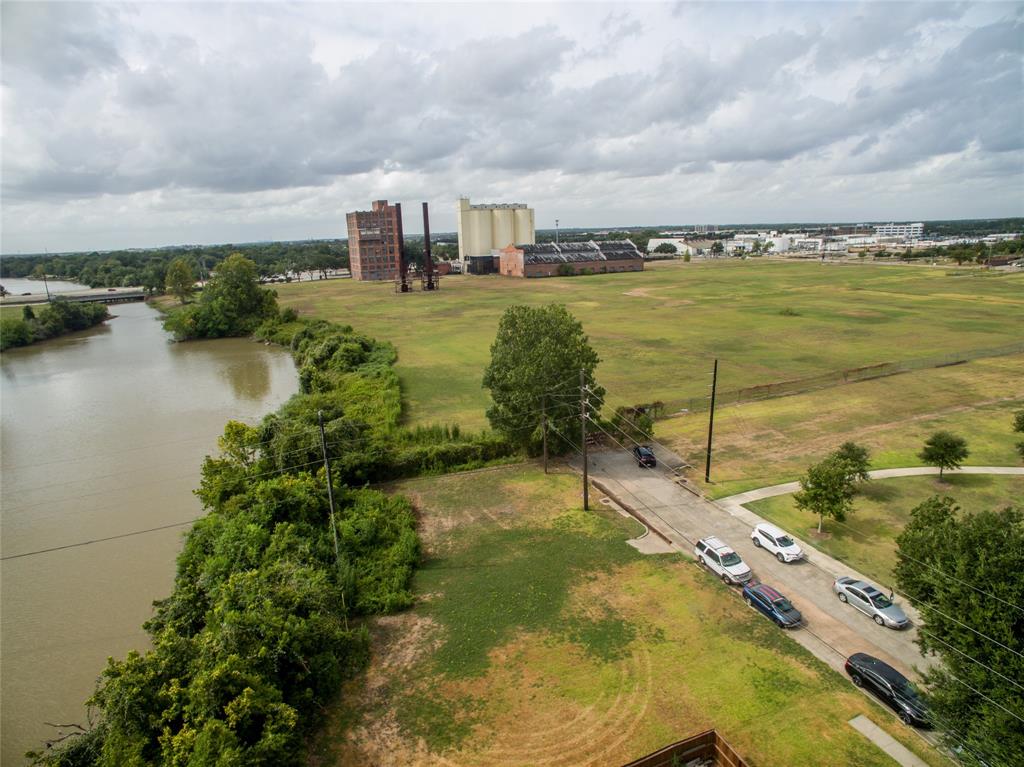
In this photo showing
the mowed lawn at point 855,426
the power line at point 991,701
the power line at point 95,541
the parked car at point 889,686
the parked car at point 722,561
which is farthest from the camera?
the mowed lawn at point 855,426

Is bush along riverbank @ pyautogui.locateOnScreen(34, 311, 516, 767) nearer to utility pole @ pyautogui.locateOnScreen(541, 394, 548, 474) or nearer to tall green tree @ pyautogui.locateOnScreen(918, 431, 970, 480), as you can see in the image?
utility pole @ pyautogui.locateOnScreen(541, 394, 548, 474)

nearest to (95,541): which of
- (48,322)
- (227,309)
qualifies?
(227,309)

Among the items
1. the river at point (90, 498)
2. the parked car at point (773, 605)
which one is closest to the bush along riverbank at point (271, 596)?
the river at point (90, 498)

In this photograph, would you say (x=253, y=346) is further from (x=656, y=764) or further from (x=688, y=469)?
(x=656, y=764)

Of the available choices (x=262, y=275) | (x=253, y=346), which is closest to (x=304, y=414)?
(x=253, y=346)

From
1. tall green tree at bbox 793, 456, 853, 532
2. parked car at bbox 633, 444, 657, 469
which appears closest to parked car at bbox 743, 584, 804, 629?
tall green tree at bbox 793, 456, 853, 532

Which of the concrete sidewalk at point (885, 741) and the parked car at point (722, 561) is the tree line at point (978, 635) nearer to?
the concrete sidewalk at point (885, 741)
